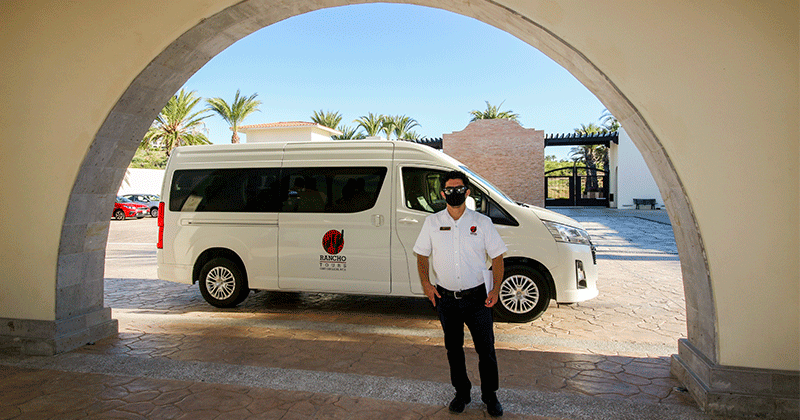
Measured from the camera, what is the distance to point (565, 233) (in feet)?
18.5

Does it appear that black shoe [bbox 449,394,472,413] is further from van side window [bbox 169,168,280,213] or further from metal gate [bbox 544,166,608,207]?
metal gate [bbox 544,166,608,207]

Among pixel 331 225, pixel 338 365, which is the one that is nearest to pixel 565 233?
pixel 331 225

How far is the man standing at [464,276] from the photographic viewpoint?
3.23m

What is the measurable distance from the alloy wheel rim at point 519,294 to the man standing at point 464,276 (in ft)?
8.03

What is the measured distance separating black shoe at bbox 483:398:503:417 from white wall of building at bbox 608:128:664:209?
28.7 meters

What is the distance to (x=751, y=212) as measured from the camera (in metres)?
3.25

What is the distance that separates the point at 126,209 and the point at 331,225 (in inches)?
989

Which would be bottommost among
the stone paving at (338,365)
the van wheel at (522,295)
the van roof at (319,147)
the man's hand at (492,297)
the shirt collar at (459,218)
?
the stone paving at (338,365)

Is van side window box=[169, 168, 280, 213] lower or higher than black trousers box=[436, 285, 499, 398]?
higher

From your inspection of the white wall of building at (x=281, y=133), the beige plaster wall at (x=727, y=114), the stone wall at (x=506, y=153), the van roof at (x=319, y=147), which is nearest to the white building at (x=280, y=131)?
the white wall of building at (x=281, y=133)

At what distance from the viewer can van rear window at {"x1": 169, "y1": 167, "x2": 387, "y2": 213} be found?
240 inches

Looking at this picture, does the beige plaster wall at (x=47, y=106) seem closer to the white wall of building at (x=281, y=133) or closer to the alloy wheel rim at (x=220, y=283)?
the alloy wheel rim at (x=220, y=283)

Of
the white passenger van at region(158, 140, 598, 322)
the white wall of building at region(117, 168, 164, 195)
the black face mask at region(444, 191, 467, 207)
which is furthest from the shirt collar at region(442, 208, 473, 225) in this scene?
the white wall of building at region(117, 168, 164, 195)

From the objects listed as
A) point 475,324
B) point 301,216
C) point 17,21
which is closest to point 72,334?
point 301,216
